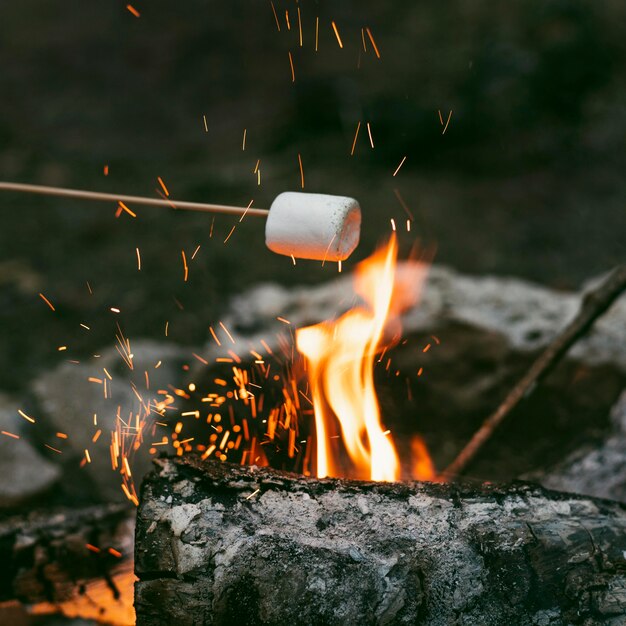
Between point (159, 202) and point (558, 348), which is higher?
point (159, 202)

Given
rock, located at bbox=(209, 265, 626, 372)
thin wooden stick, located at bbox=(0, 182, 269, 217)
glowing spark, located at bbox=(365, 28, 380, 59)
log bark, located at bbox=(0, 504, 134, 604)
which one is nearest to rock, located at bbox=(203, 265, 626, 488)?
rock, located at bbox=(209, 265, 626, 372)

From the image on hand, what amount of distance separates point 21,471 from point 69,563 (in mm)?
800

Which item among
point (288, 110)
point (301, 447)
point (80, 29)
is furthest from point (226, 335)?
point (80, 29)

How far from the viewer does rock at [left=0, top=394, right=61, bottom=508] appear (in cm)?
278

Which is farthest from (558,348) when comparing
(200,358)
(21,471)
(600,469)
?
(21,471)

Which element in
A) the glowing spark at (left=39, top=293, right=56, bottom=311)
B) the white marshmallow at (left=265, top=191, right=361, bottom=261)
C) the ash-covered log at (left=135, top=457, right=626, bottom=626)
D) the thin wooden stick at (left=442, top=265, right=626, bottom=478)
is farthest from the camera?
the glowing spark at (left=39, top=293, right=56, bottom=311)

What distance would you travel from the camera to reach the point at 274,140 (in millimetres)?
5711

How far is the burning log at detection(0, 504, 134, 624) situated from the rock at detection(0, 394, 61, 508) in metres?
0.56

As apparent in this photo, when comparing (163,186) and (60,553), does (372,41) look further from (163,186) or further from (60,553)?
(60,553)

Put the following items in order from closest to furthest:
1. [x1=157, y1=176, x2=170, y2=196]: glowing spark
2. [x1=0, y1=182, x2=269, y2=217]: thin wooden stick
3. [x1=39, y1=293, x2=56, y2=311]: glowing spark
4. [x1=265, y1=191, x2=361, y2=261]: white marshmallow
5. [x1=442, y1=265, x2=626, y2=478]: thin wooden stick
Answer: [x1=265, y1=191, x2=361, y2=261]: white marshmallow, [x1=0, y1=182, x2=269, y2=217]: thin wooden stick, [x1=442, y1=265, x2=626, y2=478]: thin wooden stick, [x1=39, y1=293, x2=56, y2=311]: glowing spark, [x1=157, y1=176, x2=170, y2=196]: glowing spark

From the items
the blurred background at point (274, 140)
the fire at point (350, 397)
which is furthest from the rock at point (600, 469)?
the blurred background at point (274, 140)

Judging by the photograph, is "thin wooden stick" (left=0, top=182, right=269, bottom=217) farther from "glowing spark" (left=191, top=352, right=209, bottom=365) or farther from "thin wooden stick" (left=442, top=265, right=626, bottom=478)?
"glowing spark" (left=191, top=352, right=209, bottom=365)

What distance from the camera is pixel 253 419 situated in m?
2.65

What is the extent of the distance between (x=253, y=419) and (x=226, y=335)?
0.92 meters
